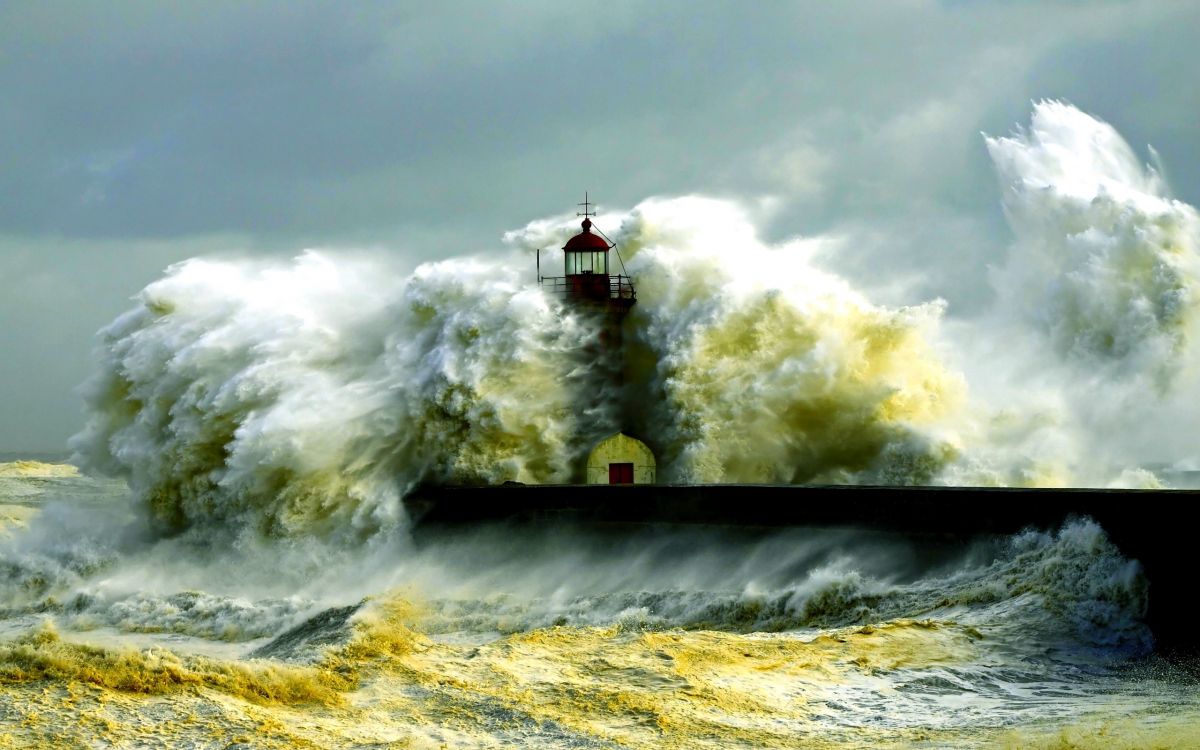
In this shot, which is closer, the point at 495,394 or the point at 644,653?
the point at 644,653

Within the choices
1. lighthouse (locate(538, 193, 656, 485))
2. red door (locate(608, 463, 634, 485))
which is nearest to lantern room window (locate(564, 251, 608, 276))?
lighthouse (locate(538, 193, 656, 485))

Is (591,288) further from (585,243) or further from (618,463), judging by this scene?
(618,463)

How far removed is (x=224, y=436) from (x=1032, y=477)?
1044 centimetres

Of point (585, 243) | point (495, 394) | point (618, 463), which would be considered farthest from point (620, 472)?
point (585, 243)

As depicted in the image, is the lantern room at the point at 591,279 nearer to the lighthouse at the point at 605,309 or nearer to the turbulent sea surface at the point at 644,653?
the lighthouse at the point at 605,309

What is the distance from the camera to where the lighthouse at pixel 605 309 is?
16.8 metres

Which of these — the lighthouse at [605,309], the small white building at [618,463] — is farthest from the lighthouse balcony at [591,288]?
the small white building at [618,463]

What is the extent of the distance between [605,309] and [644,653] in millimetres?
9552

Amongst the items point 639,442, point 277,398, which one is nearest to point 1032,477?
point 639,442

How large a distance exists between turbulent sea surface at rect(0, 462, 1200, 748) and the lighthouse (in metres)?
2.50

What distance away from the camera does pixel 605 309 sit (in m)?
17.5

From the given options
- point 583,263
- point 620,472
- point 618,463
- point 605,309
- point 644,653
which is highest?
point 583,263

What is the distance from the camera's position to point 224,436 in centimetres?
1712

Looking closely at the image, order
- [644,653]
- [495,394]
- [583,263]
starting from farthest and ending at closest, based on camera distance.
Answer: [583,263], [495,394], [644,653]
